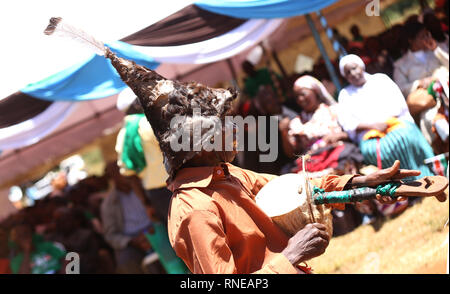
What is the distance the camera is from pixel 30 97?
5.12 metres

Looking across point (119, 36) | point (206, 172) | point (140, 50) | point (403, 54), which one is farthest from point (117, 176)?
point (206, 172)

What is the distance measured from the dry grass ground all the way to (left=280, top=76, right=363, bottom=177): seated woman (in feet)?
2.42

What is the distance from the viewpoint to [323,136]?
223 inches

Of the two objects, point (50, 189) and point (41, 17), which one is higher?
point (41, 17)

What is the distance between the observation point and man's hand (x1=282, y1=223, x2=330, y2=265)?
2283 millimetres

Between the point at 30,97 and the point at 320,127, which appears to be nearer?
the point at 30,97

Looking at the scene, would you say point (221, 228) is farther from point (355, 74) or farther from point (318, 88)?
point (318, 88)

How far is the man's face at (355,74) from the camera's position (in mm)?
3811

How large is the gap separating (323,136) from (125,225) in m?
2.49

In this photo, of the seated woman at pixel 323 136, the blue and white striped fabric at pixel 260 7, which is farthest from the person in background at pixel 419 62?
the blue and white striped fabric at pixel 260 7

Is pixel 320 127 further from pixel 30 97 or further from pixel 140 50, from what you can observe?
pixel 30 97

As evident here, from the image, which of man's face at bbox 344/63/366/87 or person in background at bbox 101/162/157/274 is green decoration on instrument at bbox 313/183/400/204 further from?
person in background at bbox 101/162/157/274

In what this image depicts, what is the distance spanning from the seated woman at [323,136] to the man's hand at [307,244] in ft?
10.3
